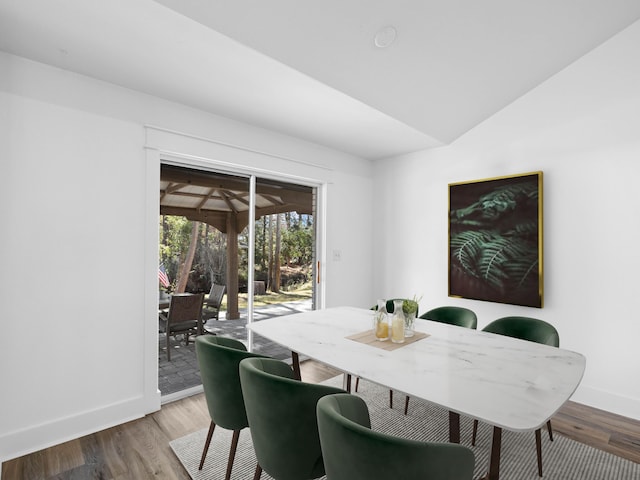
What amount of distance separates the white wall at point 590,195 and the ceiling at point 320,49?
242 millimetres

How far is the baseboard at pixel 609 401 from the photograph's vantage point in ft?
8.61

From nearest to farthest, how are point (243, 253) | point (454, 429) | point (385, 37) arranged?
1. point (454, 429)
2. point (385, 37)
3. point (243, 253)

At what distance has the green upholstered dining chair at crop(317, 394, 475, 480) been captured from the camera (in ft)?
3.17

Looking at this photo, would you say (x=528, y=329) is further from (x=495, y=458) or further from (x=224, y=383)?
(x=224, y=383)

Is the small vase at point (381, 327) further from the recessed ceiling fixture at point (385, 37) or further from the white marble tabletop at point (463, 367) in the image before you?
the recessed ceiling fixture at point (385, 37)

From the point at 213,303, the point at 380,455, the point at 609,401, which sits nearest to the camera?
the point at 380,455

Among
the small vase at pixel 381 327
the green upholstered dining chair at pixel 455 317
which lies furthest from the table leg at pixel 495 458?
the green upholstered dining chair at pixel 455 317

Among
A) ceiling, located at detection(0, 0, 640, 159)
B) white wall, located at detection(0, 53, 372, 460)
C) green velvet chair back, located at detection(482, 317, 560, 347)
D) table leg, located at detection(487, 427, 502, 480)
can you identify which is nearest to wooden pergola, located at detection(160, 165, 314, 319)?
white wall, located at detection(0, 53, 372, 460)

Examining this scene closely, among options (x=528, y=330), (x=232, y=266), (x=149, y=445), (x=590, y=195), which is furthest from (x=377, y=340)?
(x=590, y=195)

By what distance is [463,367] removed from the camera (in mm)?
1600

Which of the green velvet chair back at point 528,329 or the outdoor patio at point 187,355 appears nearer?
the green velvet chair back at point 528,329

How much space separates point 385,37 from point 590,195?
214cm

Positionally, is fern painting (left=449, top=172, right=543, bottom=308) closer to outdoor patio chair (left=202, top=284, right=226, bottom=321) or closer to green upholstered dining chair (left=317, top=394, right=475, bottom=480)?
outdoor patio chair (left=202, top=284, right=226, bottom=321)

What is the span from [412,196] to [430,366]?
9.25 feet
